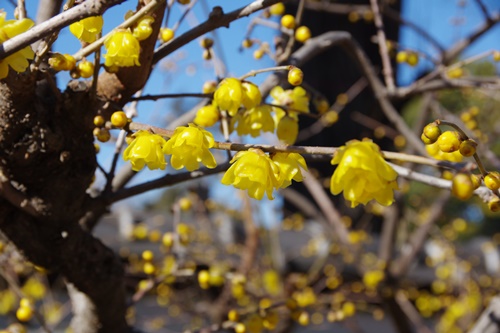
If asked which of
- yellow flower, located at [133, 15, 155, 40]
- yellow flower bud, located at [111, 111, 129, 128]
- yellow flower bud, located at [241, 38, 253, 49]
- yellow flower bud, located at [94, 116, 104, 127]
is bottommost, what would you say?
yellow flower bud, located at [241, 38, 253, 49]

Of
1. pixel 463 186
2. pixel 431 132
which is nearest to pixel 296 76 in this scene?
pixel 431 132

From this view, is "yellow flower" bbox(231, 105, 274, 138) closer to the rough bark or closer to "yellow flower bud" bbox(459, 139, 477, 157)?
the rough bark

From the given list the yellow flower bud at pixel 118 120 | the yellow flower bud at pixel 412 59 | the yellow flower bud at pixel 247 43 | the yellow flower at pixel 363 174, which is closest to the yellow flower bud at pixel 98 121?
the yellow flower bud at pixel 118 120

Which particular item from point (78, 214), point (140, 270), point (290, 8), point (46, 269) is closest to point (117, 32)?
point (78, 214)

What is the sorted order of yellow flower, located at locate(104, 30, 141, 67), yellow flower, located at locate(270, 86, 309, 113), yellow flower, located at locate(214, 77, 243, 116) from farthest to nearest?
yellow flower, located at locate(270, 86, 309, 113) < yellow flower, located at locate(214, 77, 243, 116) < yellow flower, located at locate(104, 30, 141, 67)

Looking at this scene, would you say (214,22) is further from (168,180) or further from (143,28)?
(168,180)

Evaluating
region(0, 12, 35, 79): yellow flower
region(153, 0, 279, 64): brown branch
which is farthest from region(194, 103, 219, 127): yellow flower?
region(0, 12, 35, 79): yellow flower

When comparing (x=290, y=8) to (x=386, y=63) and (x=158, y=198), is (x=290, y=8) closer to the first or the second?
(x=386, y=63)
